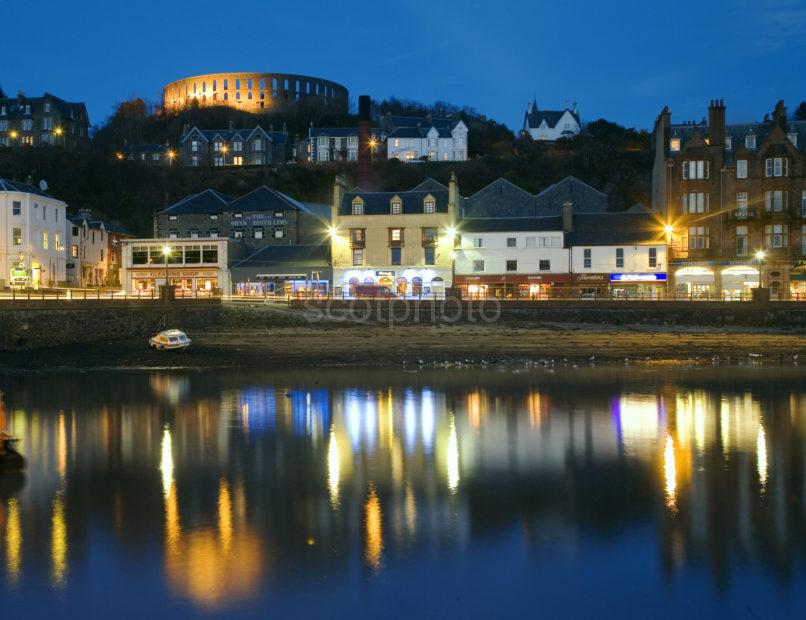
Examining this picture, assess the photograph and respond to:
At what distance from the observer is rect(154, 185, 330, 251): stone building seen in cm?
6975

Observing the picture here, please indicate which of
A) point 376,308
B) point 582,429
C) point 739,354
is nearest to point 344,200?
point 376,308

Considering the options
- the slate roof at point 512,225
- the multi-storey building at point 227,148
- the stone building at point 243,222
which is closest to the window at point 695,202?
the slate roof at point 512,225

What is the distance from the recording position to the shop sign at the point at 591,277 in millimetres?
57625

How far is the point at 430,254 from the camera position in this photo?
199 ft

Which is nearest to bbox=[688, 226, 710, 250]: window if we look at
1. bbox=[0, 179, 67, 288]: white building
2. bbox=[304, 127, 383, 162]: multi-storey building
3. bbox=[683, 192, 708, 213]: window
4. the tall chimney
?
bbox=[683, 192, 708, 213]: window

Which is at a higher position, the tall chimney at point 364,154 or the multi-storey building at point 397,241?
the tall chimney at point 364,154

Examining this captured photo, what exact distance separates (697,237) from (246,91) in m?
104

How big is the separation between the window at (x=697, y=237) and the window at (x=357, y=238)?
1012 inches

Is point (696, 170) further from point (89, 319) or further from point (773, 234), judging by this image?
point (89, 319)

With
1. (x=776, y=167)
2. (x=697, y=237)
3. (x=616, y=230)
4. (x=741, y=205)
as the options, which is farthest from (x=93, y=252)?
(x=776, y=167)

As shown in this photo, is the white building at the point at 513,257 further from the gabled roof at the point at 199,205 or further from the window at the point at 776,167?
the gabled roof at the point at 199,205

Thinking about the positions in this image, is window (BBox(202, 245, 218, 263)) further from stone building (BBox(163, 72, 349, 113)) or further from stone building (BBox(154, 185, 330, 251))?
stone building (BBox(163, 72, 349, 113))

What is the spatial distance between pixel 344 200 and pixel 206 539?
51723 millimetres

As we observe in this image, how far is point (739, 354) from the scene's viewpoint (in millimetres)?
40469
